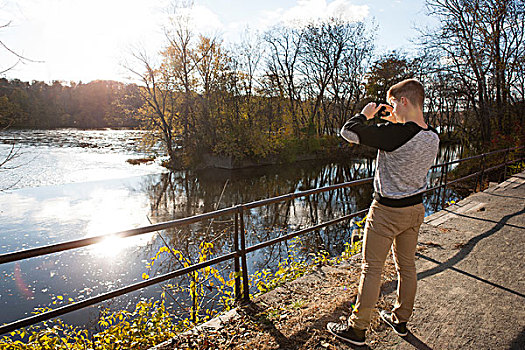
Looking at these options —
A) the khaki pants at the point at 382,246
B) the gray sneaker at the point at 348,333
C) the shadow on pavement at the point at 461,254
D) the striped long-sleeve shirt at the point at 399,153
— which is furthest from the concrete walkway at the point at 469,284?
the striped long-sleeve shirt at the point at 399,153

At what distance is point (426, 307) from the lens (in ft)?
9.45

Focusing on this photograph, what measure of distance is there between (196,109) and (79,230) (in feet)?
54.9

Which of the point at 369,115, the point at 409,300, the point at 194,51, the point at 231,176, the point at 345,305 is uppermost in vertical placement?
the point at 194,51

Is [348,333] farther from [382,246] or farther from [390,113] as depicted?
[390,113]

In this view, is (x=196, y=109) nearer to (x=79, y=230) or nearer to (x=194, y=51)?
(x=194, y=51)

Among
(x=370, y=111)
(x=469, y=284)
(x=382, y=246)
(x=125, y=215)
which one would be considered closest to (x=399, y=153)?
(x=370, y=111)

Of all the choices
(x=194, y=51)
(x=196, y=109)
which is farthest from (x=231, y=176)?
(x=194, y=51)

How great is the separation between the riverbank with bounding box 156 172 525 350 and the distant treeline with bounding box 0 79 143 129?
80.7 feet

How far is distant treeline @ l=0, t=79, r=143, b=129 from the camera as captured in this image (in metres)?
25.0

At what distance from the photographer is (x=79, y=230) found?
34.2ft

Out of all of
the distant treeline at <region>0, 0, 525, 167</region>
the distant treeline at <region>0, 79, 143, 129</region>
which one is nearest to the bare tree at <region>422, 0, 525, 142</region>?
the distant treeline at <region>0, 0, 525, 167</region>

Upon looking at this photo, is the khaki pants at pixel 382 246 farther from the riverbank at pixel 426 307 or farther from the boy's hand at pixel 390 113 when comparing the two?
the boy's hand at pixel 390 113

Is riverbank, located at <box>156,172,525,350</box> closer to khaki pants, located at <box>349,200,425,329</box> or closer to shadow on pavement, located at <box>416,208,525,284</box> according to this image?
shadow on pavement, located at <box>416,208,525,284</box>

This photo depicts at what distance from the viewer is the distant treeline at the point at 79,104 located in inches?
985
